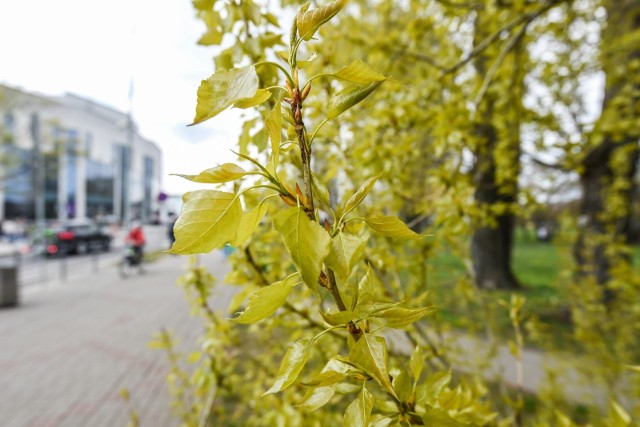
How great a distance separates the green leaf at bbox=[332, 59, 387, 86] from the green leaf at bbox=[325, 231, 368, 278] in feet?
0.72

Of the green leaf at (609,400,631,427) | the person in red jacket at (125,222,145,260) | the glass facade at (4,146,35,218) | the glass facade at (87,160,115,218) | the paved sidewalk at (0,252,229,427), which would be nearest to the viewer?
the green leaf at (609,400,631,427)

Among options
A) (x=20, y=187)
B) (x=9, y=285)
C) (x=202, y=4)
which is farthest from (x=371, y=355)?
(x=20, y=187)

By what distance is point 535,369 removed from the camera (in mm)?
5324

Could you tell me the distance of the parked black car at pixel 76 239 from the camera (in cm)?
1598

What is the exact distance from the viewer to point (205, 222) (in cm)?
51

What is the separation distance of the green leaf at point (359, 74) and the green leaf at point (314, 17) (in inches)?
2.8

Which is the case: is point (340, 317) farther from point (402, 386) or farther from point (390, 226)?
point (402, 386)

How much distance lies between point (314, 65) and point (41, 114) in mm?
28964

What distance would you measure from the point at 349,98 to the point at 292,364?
39cm

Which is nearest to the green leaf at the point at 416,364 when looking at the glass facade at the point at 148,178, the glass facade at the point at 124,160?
the glass facade at the point at 148,178

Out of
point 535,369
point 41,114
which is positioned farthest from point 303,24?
point 41,114

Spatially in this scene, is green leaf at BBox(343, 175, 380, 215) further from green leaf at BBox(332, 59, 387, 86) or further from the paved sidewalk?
the paved sidewalk

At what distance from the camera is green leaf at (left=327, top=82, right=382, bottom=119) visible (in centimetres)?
53

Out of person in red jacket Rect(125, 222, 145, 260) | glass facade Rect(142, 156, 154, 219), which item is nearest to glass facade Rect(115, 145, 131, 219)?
glass facade Rect(142, 156, 154, 219)
